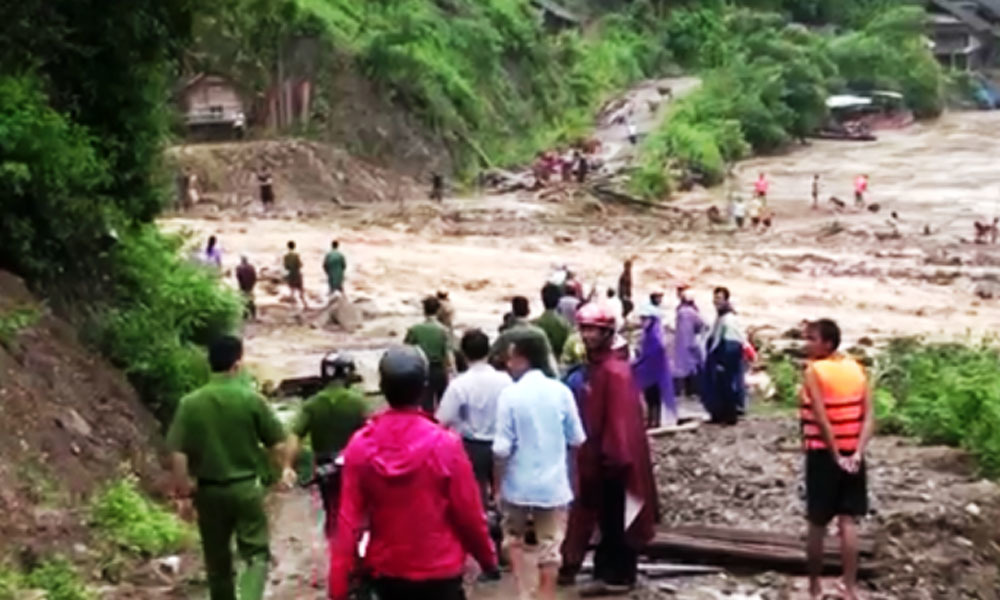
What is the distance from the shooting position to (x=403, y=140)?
56938 mm

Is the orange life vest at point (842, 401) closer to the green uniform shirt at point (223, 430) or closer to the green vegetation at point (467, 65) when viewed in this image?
the green uniform shirt at point (223, 430)

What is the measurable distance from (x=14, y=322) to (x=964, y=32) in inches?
3518

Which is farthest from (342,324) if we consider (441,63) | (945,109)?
(945,109)

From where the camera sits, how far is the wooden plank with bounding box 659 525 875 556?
9434mm

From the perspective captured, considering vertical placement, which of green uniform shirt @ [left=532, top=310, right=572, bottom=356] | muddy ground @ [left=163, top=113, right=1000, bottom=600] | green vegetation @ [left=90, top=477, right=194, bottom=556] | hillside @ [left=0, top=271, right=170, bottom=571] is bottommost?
muddy ground @ [left=163, top=113, right=1000, bottom=600]

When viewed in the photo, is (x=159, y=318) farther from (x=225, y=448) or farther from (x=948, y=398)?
(x=225, y=448)

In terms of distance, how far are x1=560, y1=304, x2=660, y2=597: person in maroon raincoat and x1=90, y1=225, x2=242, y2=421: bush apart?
19.1 ft

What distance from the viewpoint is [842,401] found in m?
8.08

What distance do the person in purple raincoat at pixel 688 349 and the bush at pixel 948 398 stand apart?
1.84 m

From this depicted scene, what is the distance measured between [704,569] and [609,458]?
1327 mm

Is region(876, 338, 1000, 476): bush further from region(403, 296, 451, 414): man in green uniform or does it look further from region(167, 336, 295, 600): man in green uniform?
region(167, 336, 295, 600): man in green uniform

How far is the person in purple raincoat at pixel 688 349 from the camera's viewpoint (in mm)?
17178

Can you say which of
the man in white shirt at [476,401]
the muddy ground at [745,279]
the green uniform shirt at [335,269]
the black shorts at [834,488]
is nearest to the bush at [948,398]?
the muddy ground at [745,279]

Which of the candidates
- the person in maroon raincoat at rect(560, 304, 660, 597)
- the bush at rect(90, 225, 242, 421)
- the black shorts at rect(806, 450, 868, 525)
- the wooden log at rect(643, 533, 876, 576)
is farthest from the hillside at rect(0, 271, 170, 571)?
the black shorts at rect(806, 450, 868, 525)
